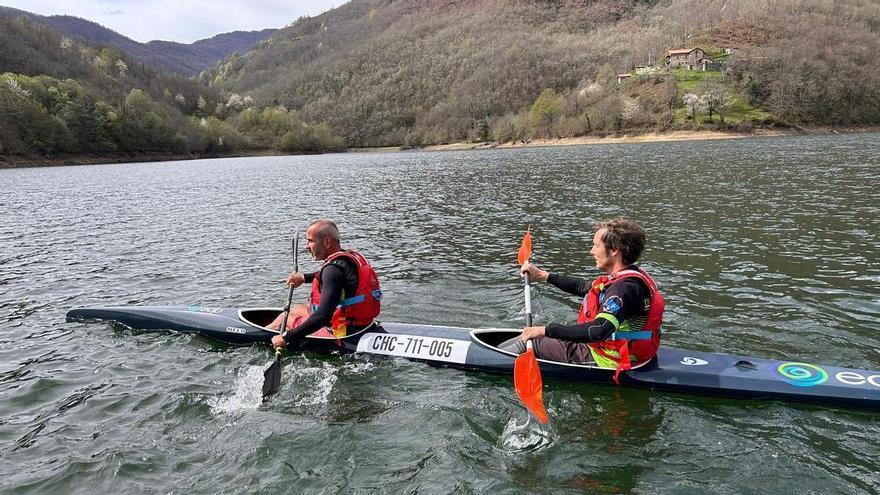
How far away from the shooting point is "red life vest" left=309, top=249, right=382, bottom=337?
8719 mm

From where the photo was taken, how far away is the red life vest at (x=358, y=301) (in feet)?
28.6

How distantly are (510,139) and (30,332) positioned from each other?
12922 centimetres

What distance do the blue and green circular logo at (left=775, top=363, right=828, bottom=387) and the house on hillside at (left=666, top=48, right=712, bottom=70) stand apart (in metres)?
155

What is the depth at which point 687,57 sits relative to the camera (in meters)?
144

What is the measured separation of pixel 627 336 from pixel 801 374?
7.42 feet

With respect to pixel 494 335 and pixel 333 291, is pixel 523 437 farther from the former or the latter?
pixel 333 291

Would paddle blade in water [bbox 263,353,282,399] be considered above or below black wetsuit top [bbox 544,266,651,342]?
below

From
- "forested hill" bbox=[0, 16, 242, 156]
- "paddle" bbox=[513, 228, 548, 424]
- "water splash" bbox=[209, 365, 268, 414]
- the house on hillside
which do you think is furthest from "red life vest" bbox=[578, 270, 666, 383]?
the house on hillside

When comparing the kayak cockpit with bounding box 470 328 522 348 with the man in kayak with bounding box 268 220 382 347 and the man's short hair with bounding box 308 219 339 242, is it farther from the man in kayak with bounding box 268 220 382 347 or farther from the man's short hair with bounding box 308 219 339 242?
the man's short hair with bounding box 308 219 339 242

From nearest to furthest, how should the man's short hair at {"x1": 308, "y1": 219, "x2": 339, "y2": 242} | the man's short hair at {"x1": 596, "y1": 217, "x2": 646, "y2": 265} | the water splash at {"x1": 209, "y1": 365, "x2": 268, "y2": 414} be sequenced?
the man's short hair at {"x1": 596, "y1": 217, "x2": 646, "y2": 265} → the water splash at {"x1": 209, "y1": 365, "x2": 268, "y2": 414} → the man's short hair at {"x1": 308, "y1": 219, "x2": 339, "y2": 242}

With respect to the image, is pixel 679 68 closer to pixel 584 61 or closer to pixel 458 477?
pixel 584 61

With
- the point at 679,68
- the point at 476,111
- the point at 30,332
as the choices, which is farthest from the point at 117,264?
the point at 476,111

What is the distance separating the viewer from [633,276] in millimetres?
6570

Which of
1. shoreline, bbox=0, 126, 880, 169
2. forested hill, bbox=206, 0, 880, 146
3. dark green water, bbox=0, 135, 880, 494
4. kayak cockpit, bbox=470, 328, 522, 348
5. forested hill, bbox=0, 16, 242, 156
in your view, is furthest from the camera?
forested hill, bbox=206, 0, 880, 146
